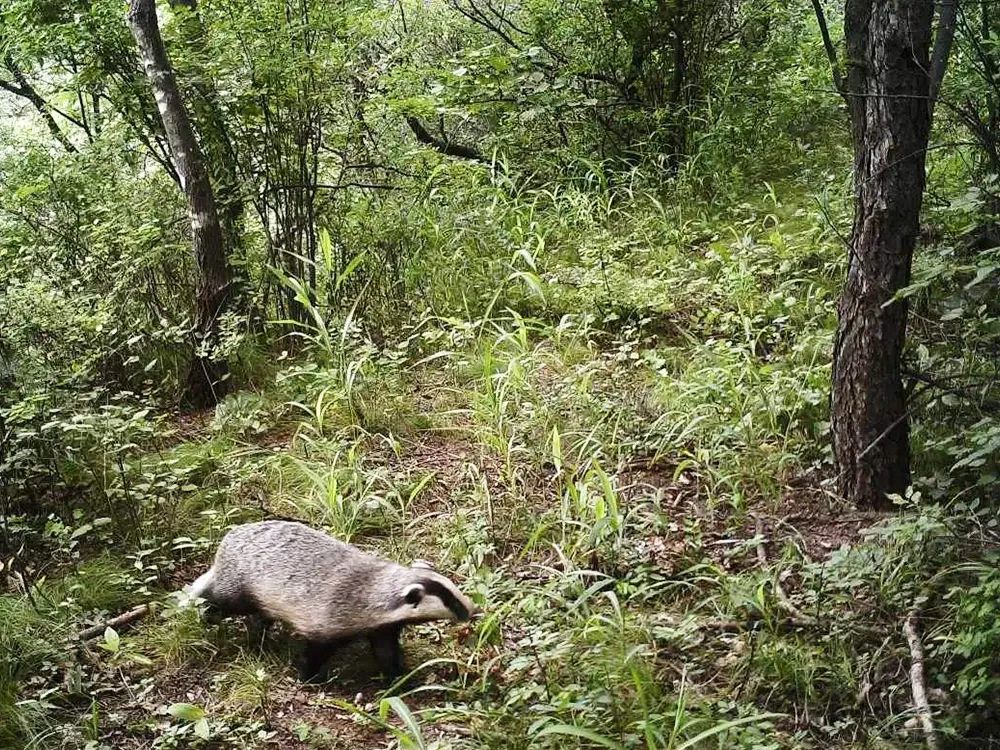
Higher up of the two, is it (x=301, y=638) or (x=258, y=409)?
(x=258, y=409)

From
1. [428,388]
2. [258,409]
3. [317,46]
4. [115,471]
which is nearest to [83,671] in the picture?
[115,471]

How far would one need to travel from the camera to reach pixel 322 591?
12.2 ft

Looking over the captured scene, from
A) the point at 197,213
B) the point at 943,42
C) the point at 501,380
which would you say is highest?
the point at 943,42

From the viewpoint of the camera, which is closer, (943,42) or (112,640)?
(112,640)

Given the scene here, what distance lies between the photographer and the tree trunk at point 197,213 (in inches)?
207

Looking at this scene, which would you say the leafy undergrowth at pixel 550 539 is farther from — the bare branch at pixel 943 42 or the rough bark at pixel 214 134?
the bare branch at pixel 943 42

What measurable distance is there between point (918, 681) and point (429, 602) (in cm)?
171

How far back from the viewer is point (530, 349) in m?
5.85

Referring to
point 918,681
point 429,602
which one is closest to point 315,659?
point 429,602

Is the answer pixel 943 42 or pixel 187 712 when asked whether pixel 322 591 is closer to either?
pixel 187 712

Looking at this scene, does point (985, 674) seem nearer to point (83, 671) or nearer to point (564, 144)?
point (83, 671)

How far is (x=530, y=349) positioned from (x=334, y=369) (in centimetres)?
124

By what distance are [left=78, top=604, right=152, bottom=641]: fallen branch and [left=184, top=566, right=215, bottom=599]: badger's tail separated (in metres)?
0.21

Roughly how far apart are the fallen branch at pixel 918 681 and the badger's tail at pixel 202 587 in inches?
106
